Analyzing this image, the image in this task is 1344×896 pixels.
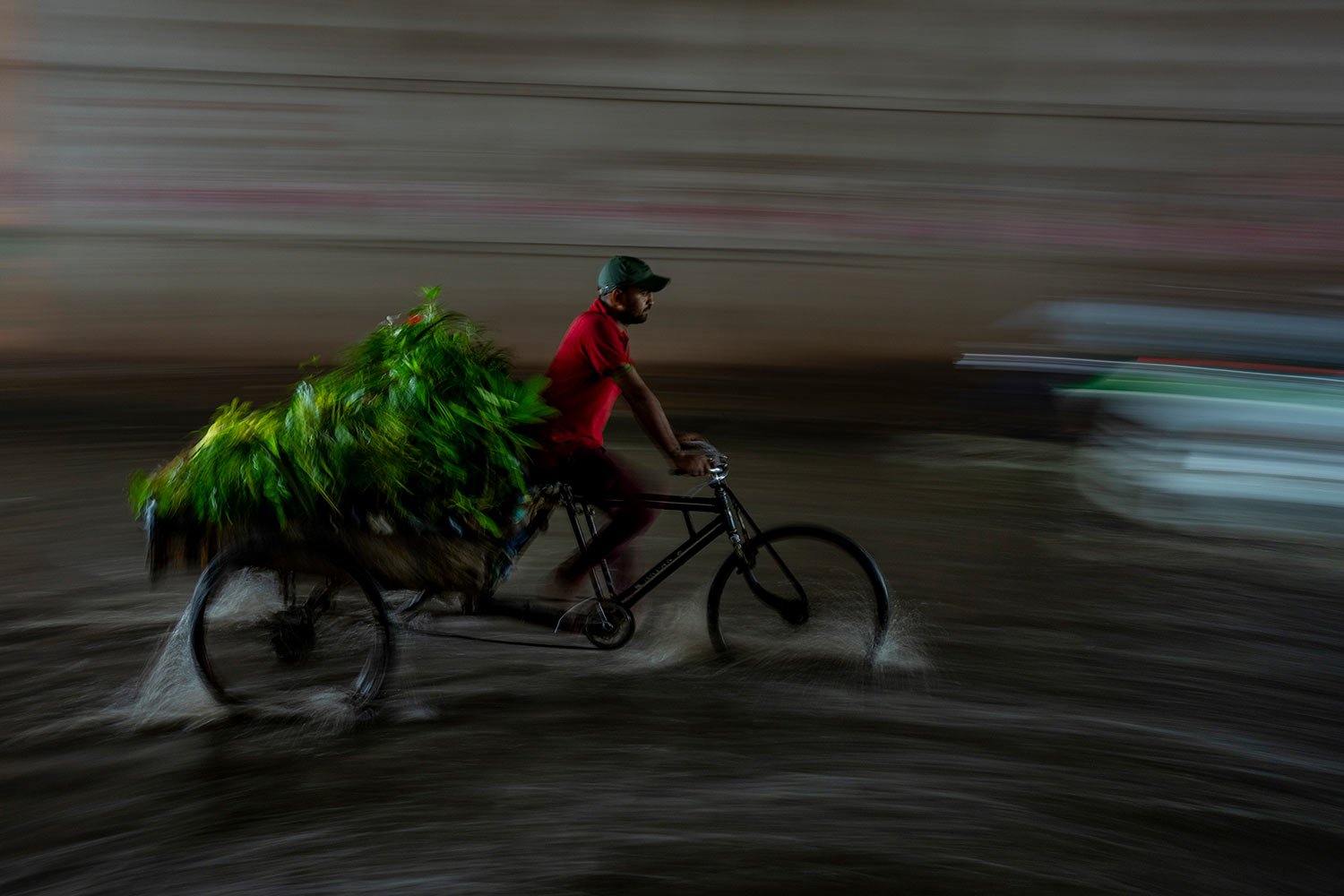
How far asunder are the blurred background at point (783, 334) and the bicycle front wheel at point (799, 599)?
0.15 metres

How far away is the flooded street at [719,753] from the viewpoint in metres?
3.53

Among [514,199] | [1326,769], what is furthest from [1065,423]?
[1326,769]

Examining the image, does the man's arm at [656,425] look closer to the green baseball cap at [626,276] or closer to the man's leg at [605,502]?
the man's leg at [605,502]

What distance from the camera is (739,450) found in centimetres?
997

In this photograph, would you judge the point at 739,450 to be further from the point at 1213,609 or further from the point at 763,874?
the point at 763,874

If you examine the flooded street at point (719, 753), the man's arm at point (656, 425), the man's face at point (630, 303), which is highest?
the man's face at point (630, 303)

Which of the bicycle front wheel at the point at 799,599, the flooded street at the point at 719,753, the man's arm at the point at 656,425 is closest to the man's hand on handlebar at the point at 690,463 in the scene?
the man's arm at the point at 656,425

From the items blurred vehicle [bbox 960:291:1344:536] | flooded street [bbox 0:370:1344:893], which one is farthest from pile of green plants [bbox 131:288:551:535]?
blurred vehicle [bbox 960:291:1344:536]

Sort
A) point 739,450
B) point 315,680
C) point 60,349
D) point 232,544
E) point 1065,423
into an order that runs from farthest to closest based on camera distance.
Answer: point 60,349 → point 1065,423 → point 739,450 → point 315,680 → point 232,544

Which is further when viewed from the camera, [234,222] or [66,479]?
[234,222]

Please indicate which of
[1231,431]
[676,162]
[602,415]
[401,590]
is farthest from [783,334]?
[401,590]

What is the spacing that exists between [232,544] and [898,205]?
33.2ft

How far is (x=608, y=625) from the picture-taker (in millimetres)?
4699

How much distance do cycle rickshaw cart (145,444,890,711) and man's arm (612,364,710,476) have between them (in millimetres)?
80
